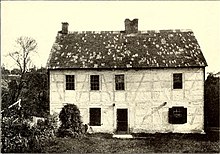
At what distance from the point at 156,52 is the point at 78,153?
11.2 metres

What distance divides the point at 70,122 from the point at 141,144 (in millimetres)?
5038

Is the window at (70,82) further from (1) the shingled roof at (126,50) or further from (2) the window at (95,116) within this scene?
(2) the window at (95,116)

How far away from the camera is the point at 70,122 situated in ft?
68.0

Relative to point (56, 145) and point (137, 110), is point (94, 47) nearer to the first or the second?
point (137, 110)

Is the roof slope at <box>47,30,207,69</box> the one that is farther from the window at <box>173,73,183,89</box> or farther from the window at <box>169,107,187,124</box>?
the window at <box>169,107,187,124</box>

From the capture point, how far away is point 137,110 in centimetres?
2306

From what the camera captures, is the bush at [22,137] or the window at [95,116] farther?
the window at [95,116]

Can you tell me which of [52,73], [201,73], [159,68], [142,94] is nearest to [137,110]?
[142,94]

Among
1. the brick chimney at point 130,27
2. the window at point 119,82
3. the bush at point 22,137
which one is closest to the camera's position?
the bush at point 22,137

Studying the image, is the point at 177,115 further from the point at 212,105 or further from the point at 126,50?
the point at 126,50

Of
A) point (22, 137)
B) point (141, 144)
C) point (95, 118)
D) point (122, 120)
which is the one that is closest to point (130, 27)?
point (122, 120)

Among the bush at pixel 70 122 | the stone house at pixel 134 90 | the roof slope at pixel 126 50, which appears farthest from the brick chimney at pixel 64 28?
the bush at pixel 70 122

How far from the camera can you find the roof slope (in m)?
23.2

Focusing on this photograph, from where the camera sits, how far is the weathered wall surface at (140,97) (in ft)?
75.1
